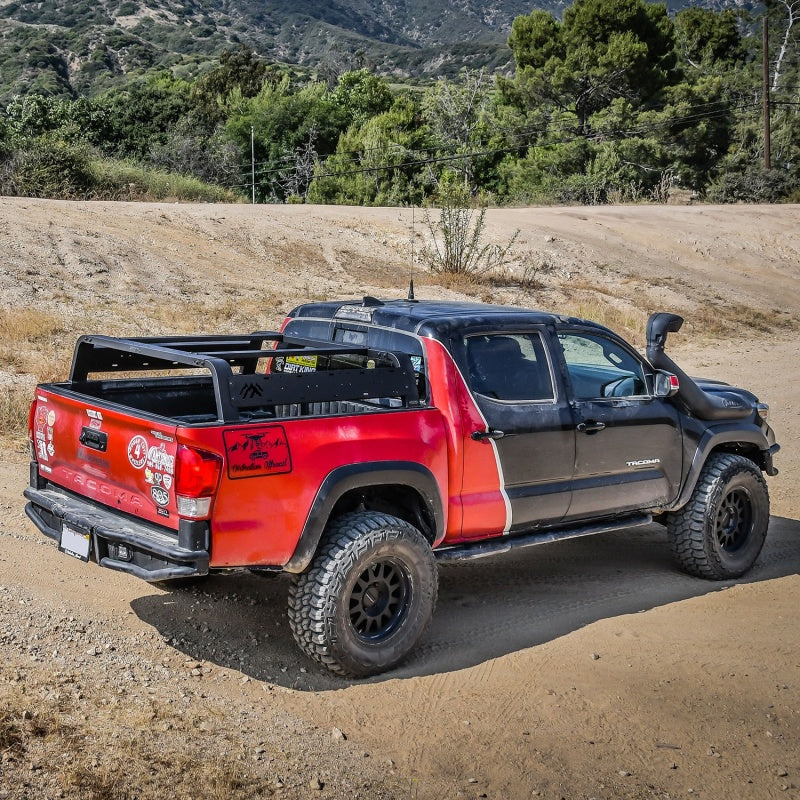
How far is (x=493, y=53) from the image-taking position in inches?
5556

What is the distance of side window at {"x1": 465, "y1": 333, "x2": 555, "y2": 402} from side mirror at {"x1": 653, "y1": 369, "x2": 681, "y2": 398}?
2.77 ft

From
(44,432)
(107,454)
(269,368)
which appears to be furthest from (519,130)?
(107,454)

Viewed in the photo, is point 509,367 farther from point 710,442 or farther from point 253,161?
point 253,161

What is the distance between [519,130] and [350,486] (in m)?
42.4

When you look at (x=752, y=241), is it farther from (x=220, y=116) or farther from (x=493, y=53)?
(x=493, y=53)

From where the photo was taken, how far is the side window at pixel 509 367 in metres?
5.59

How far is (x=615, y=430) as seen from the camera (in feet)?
20.0

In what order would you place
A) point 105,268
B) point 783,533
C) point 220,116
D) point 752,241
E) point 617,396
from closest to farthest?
point 617,396
point 783,533
point 105,268
point 752,241
point 220,116

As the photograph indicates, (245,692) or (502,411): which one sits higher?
(502,411)

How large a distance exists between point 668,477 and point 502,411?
4.84ft

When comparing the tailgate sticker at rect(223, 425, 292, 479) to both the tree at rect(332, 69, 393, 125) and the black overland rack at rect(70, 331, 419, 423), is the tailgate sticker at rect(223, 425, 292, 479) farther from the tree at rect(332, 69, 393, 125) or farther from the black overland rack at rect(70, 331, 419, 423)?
the tree at rect(332, 69, 393, 125)

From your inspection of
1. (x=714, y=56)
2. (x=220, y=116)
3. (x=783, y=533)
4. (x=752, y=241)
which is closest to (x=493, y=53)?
(x=714, y=56)

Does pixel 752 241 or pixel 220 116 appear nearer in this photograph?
pixel 752 241

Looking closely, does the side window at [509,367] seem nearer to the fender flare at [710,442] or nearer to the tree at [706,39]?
the fender flare at [710,442]
